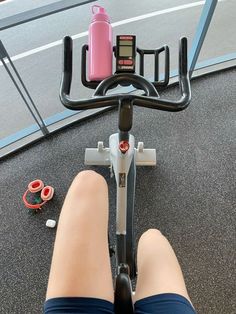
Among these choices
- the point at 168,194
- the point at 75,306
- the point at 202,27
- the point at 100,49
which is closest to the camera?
the point at 75,306

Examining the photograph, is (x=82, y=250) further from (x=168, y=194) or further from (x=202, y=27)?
(x=202, y=27)

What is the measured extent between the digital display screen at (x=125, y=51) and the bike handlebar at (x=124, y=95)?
3.8 inches

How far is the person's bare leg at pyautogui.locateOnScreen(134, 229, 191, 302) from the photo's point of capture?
80cm

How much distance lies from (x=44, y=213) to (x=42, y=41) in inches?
62.1

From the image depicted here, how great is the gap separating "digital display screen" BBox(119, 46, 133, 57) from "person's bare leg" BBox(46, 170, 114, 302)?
46 centimetres

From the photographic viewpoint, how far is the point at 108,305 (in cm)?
77

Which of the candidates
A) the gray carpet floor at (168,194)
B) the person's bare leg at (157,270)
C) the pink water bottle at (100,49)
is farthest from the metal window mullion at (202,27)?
the person's bare leg at (157,270)

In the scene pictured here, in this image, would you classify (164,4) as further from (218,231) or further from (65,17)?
(218,231)

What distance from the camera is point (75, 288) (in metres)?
0.75

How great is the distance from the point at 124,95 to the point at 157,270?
→ 0.54m

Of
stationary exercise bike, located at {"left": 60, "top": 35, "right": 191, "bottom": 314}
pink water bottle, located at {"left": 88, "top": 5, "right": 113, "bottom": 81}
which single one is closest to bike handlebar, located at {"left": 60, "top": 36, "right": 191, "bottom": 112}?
stationary exercise bike, located at {"left": 60, "top": 35, "right": 191, "bottom": 314}

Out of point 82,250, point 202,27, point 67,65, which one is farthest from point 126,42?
point 202,27

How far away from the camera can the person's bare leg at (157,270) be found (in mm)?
802

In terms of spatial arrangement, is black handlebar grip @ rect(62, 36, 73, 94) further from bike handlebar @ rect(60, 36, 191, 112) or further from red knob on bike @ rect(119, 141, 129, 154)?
red knob on bike @ rect(119, 141, 129, 154)
